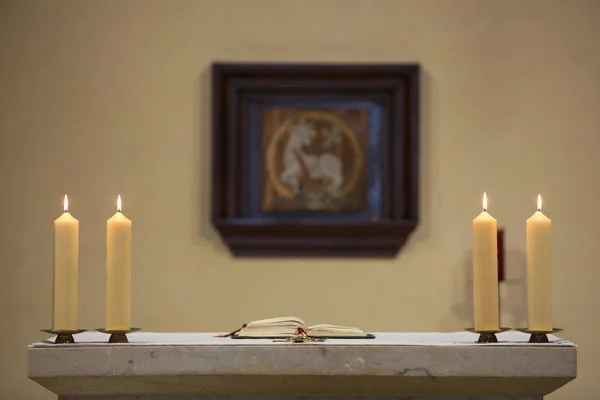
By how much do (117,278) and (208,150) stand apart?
5.27 ft

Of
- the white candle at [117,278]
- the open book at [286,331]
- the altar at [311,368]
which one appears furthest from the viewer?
the open book at [286,331]

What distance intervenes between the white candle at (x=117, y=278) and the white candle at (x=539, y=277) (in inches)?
27.6

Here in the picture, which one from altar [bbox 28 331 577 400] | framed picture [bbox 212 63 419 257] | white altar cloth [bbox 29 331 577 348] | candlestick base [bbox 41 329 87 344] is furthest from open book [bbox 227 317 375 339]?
framed picture [bbox 212 63 419 257]

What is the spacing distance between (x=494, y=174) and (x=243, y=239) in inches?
34.7

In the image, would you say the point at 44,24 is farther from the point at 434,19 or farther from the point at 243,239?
the point at 434,19

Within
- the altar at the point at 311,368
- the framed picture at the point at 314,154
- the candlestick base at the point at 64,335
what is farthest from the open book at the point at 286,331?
the framed picture at the point at 314,154

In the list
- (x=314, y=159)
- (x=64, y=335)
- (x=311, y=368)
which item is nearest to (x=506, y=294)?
(x=314, y=159)

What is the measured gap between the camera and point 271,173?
125 inches

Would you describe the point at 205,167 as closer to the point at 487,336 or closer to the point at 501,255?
the point at 501,255

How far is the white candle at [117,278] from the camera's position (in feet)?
5.31

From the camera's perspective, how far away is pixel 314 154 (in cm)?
319

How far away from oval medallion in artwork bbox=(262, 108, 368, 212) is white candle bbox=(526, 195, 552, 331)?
1567mm

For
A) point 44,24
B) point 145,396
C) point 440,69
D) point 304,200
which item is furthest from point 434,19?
point 145,396

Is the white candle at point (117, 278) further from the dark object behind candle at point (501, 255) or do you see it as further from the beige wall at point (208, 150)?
the dark object behind candle at point (501, 255)
